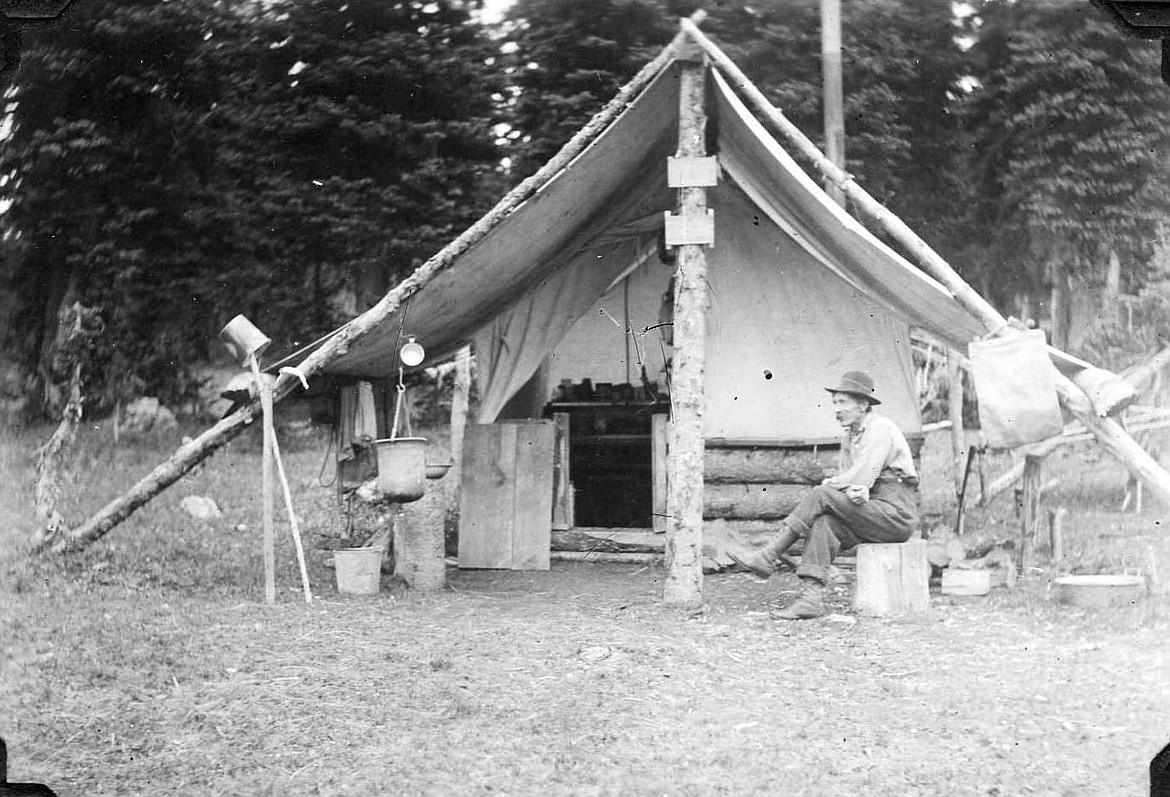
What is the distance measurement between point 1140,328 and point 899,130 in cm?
167

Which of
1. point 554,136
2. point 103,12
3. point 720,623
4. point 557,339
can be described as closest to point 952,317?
point 720,623

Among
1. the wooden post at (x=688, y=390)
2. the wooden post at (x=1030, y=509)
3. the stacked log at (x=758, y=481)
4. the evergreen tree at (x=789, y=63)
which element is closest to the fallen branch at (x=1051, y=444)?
the wooden post at (x=1030, y=509)

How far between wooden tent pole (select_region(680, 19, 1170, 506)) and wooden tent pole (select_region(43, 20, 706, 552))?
0.94 ft

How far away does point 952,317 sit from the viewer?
5180 mm

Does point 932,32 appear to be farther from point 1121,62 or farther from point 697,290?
point 697,290

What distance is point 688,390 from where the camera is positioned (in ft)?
16.6

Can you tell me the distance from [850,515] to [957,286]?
48.8 inches

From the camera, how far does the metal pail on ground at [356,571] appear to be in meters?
5.60

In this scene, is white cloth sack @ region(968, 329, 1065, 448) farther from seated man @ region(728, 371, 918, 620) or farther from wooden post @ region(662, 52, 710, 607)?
wooden post @ region(662, 52, 710, 607)

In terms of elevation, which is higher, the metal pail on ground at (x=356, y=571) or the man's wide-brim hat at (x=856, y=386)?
the man's wide-brim hat at (x=856, y=386)

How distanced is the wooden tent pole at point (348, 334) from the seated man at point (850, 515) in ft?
6.84

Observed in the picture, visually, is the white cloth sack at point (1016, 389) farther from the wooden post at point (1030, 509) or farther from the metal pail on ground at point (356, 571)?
the metal pail on ground at point (356, 571)

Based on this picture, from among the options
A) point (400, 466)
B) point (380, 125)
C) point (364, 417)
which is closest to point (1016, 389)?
point (400, 466)

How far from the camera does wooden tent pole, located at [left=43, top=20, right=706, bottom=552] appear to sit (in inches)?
194
